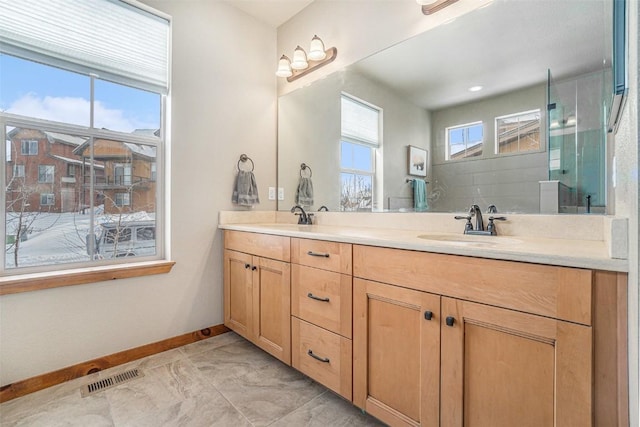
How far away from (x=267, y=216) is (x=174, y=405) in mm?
1521

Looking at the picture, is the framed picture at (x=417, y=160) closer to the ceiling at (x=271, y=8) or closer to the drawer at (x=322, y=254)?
the drawer at (x=322, y=254)

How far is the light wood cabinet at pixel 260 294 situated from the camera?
5.72ft

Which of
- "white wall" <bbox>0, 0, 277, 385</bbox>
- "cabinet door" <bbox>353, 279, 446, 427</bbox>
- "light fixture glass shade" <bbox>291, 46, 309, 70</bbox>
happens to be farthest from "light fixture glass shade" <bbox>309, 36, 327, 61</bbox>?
"cabinet door" <bbox>353, 279, 446, 427</bbox>

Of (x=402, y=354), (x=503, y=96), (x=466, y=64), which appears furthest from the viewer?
(x=466, y=64)

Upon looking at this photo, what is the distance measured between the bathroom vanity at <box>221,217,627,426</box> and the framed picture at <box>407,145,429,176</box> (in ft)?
1.39

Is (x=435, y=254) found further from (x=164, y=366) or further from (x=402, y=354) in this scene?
(x=164, y=366)

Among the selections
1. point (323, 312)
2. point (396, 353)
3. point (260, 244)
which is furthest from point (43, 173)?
point (396, 353)

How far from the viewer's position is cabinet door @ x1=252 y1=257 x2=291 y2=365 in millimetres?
1724

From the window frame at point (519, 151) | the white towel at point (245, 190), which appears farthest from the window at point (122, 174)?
the window frame at point (519, 151)

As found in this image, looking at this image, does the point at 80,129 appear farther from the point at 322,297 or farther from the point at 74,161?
the point at 322,297

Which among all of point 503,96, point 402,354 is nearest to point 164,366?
point 402,354

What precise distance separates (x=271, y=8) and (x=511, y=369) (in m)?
2.85

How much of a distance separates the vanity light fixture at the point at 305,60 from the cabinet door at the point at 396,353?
1.76 m

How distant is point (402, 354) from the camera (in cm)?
121
